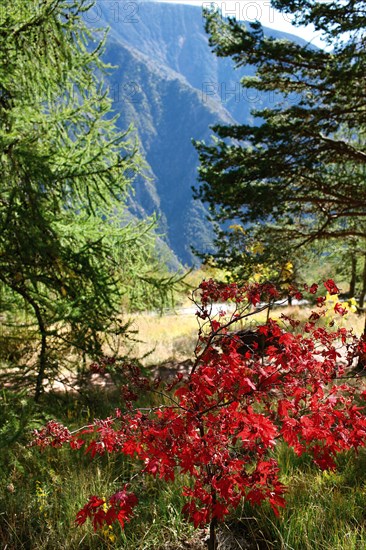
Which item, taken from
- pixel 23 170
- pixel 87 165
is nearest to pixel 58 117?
pixel 87 165

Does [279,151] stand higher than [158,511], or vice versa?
→ [279,151]

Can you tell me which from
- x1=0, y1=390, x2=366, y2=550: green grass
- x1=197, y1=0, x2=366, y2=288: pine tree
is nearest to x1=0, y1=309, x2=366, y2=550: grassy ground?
x1=0, y1=390, x2=366, y2=550: green grass

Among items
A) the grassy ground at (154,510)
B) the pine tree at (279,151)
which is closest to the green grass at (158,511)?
the grassy ground at (154,510)

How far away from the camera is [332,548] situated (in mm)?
2193

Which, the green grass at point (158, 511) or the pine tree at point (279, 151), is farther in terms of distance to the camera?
the pine tree at point (279, 151)

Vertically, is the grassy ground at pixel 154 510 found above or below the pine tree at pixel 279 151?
below

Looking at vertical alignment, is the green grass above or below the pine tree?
below

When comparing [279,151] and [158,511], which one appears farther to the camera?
[279,151]

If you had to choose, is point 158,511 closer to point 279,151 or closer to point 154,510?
point 154,510

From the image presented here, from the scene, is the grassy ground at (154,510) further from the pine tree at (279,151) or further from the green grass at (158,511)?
the pine tree at (279,151)

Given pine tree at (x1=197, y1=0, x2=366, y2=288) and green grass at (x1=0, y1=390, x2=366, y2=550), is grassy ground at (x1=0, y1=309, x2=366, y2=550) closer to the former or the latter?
green grass at (x1=0, y1=390, x2=366, y2=550)

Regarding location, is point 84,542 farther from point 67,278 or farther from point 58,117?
point 58,117

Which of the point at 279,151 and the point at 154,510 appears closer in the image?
the point at 154,510

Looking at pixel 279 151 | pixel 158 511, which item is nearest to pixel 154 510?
pixel 158 511
